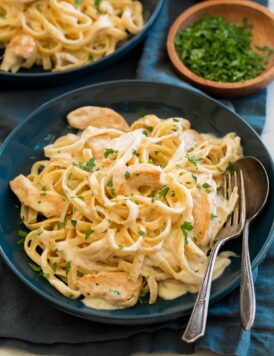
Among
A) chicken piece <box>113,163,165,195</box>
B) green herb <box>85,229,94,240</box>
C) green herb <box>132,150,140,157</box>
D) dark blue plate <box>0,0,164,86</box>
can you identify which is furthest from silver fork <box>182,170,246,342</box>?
dark blue plate <box>0,0,164,86</box>

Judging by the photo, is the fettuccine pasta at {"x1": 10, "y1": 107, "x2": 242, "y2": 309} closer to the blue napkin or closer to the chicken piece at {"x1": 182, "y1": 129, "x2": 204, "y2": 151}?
the chicken piece at {"x1": 182, "y1": 129, "x2": 204, "y2": 151}

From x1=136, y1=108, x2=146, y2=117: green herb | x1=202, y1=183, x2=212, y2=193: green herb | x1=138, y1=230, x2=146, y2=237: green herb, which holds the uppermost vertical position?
x1=202, y1=183, x2=212, y2=193: green herb

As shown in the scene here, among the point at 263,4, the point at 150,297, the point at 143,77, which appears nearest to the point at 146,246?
the point at 150,297

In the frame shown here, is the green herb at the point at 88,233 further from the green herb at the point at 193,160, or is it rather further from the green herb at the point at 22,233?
the green herb at the point at 193,160

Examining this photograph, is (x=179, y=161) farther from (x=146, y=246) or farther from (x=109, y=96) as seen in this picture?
(x=109, y=96)

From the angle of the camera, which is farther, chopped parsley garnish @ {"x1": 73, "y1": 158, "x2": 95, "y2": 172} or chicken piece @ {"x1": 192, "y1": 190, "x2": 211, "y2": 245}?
chopped parsley garnish @ {"x1": 73, "y1": 158, "x2": 95, "y2": 172}

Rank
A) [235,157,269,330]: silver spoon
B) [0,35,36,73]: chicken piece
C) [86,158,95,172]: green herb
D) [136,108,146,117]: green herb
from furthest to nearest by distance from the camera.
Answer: [0,35,36,73]: chicken piece → [136,108,146,117]: green herb → [86,158,95,172]: green herb → [235,157,269,330]: silver spoon

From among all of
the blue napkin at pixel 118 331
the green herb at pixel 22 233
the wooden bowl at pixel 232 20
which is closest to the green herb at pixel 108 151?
the green herb at pixel 22 233
